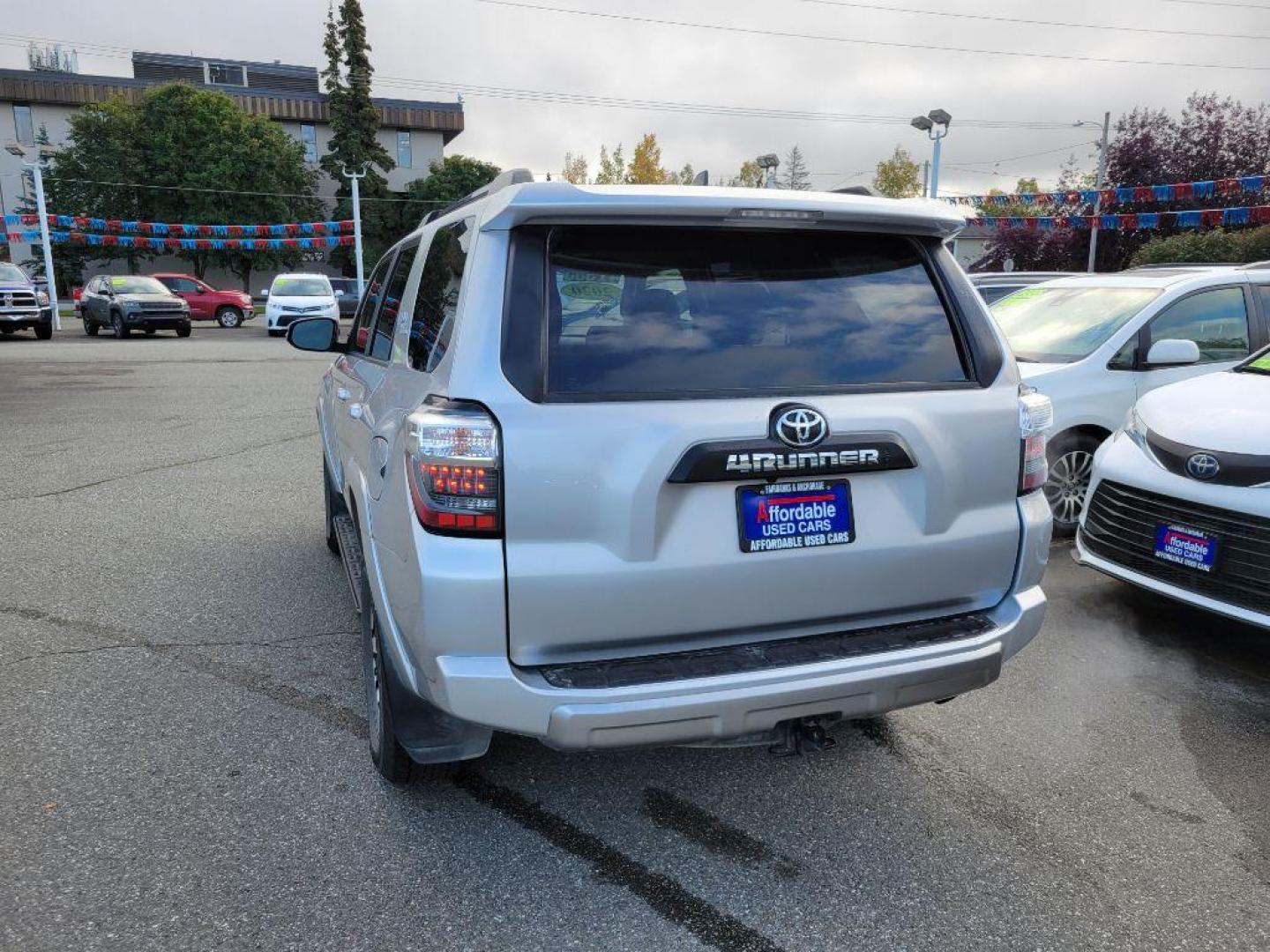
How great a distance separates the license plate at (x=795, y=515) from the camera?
234cm

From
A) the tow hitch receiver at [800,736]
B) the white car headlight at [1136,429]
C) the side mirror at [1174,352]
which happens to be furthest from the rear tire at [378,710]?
the side mirror at [1174,352]

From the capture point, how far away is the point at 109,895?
7.89 feet

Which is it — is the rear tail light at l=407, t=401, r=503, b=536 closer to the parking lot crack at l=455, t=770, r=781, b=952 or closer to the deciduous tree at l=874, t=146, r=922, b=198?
the parking lot crack at l=455, t=770, r=781, b=952

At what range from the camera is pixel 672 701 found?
7.25 ft

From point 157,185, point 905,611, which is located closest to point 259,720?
point 905,611

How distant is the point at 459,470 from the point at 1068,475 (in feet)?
16.5

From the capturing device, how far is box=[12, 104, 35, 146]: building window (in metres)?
52.3

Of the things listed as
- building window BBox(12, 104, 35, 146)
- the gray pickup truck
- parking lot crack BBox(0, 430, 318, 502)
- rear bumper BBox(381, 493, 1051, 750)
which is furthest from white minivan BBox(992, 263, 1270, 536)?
building window BBox(12, 104, 35, 146)

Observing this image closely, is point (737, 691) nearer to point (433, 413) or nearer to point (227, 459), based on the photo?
point (433, 413)

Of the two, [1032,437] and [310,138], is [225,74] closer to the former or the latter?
[310,138]

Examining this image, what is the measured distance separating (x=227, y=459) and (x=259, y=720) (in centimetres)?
556

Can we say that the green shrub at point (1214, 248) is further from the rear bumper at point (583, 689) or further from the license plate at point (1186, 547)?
the rear bumper at point (583, 689)

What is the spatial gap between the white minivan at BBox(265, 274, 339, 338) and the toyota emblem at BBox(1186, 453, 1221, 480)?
23.5 meters

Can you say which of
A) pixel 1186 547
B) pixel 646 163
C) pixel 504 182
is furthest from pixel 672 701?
pixel 646 163
